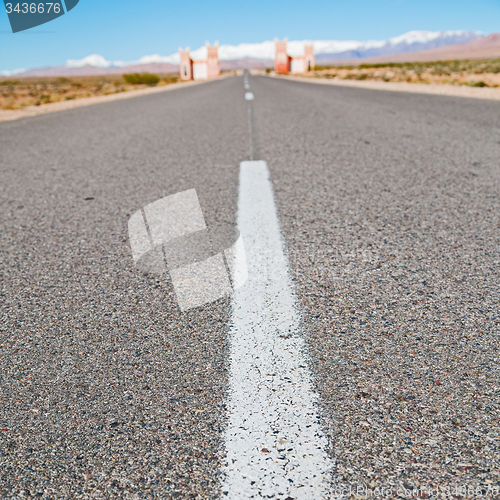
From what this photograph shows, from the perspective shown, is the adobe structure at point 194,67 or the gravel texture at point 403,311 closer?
the gravel texture at point 403,311

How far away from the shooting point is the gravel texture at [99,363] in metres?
1.08

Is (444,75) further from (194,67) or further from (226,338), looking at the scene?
(194,67)

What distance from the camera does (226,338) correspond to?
5.23ft

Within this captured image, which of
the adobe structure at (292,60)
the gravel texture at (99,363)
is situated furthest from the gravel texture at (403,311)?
the adobe structure at (292,60)

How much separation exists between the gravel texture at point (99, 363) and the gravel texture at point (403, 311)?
393 mm

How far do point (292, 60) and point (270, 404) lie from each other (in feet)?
346

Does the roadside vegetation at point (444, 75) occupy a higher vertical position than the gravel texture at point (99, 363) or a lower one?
Result: lower

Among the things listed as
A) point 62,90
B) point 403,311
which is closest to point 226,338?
point 403,311

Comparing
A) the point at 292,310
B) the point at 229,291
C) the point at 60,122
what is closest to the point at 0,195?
the point at 229,291

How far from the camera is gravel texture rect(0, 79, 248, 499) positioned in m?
1.08

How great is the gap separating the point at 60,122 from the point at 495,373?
9290 mm

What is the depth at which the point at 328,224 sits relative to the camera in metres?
2.73

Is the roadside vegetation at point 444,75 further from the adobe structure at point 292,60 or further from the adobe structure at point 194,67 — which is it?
the adobe structure at point 292,60

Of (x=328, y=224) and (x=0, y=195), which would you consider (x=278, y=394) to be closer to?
(x=328, y=224)
